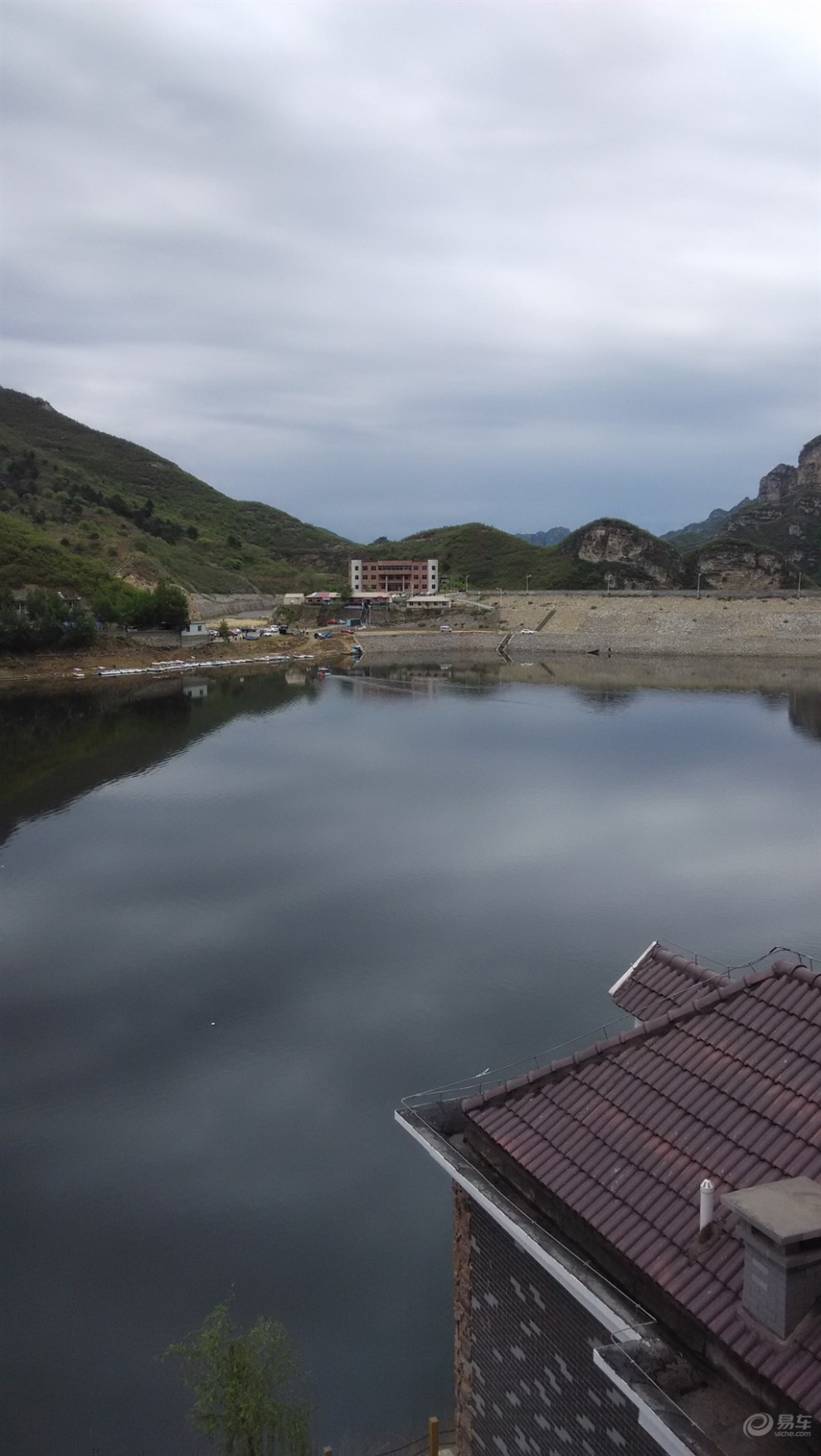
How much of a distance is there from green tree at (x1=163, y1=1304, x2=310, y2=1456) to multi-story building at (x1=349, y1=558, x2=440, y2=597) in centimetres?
8551

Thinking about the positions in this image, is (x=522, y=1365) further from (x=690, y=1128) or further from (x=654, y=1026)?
(x=654, y=1026)

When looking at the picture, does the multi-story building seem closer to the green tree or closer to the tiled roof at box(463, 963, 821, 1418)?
the green tree

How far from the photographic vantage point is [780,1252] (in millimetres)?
3639

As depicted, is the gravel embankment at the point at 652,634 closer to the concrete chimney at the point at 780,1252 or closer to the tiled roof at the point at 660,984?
Answer: the tiled roof at the point at 660,984

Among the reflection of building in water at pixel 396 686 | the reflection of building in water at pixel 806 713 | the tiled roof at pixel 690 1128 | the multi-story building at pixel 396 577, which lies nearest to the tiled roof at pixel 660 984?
the tiled roof at pixel 690 1128

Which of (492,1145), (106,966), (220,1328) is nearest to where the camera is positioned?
(492,1145)

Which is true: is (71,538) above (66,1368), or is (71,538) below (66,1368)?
above

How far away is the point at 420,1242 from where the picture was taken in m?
10.1

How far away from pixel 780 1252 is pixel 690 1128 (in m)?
1.05

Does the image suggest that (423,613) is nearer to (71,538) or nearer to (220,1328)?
(71,538)

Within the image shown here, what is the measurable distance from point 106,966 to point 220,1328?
9.78 meters

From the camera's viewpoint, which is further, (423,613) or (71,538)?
(423,613)

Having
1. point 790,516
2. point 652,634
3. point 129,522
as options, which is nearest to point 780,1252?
point 652,634

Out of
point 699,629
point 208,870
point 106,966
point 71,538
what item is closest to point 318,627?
point 71,538
